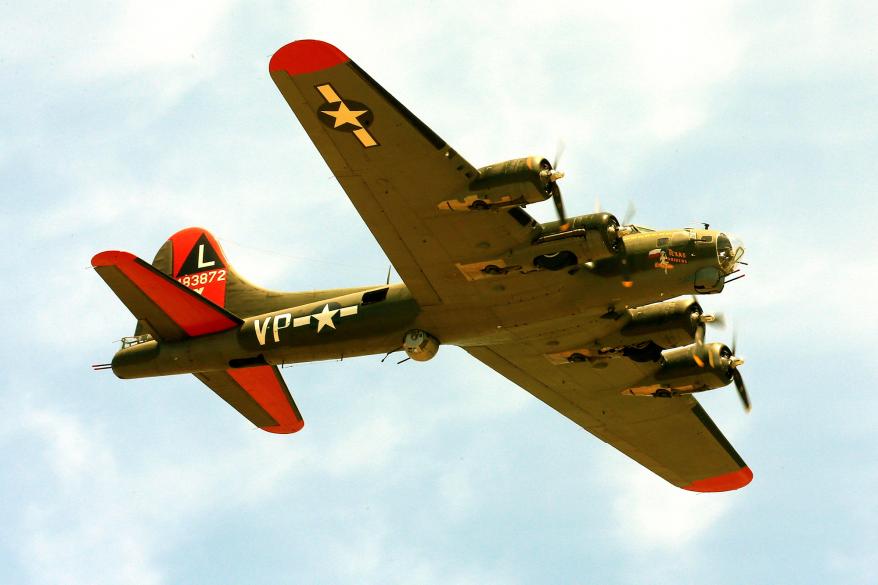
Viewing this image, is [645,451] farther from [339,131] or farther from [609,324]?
[339,131]

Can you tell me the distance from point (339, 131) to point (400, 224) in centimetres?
276

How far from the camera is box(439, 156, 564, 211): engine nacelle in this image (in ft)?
85.0

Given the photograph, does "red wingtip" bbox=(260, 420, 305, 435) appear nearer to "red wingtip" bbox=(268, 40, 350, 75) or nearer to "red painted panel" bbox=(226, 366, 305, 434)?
"red painted panel" bbox=(226, 366, 305, 434)

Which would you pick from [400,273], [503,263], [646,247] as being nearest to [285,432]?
[400,273]

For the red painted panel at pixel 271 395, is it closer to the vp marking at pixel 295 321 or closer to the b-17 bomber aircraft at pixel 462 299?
the b-17 bomber aircraft at pixel 462 299

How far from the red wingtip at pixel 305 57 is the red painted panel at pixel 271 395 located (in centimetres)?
998

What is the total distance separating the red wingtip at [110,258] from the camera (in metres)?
30.0

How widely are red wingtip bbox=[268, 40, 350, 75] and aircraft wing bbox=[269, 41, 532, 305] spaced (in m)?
0.02

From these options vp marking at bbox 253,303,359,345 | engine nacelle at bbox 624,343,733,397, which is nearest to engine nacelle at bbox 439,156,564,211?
vp marking at bbox 253,303,359,345

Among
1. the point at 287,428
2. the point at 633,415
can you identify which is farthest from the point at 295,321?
the point at 633,415

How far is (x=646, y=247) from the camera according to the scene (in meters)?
28.0

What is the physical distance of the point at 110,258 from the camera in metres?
30.1

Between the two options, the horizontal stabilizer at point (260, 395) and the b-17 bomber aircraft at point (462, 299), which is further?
the horizontal stabilizer at point (260, 395)

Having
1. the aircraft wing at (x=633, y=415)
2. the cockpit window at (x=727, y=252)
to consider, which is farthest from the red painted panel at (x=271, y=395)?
the cockpit window at (x=727, y=252)
